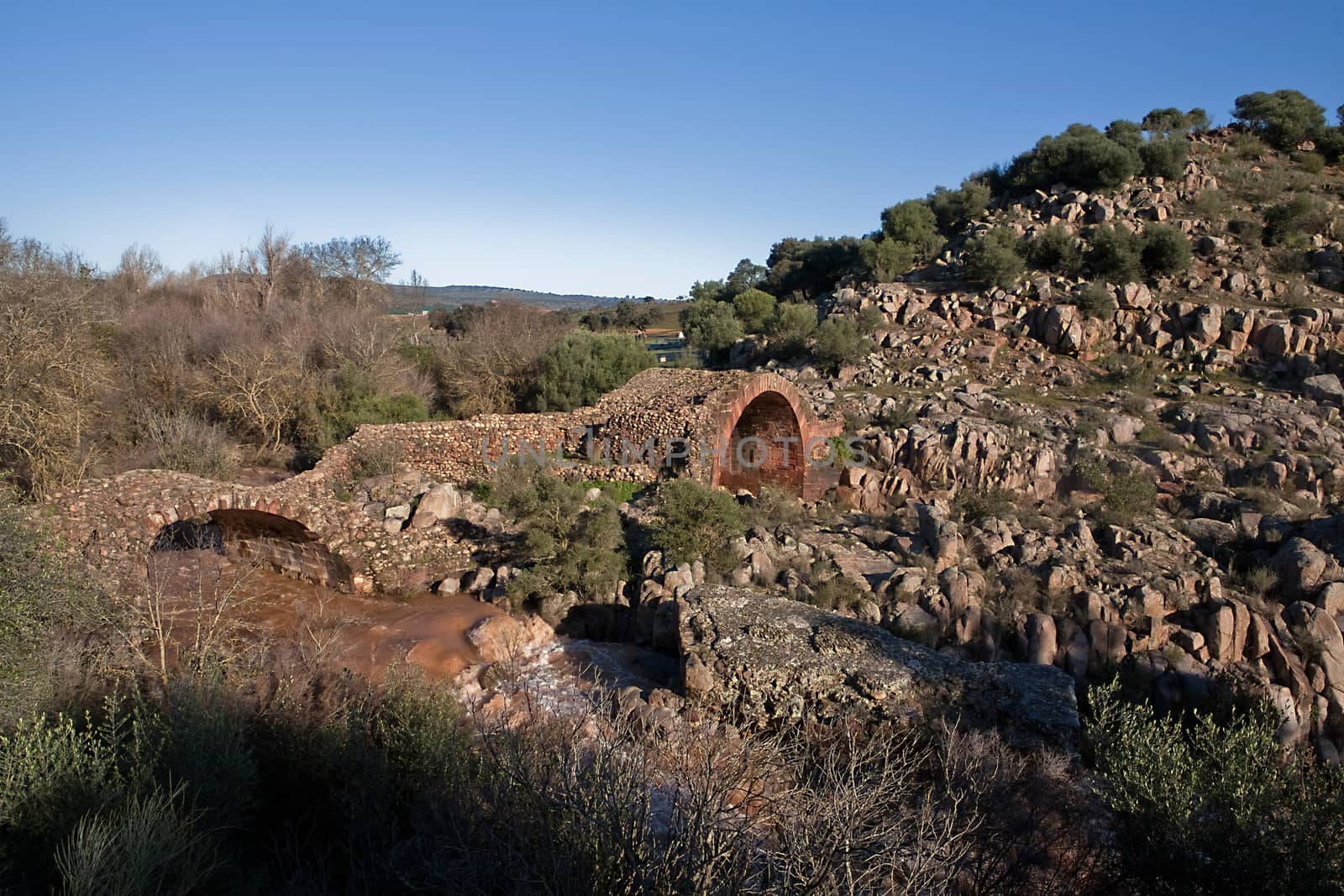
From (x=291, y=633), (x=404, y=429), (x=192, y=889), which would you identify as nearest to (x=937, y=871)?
(x=192, y=889)

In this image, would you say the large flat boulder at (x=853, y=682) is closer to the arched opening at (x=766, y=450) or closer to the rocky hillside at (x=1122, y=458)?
the rocky hillside at (x=1122, y=458)

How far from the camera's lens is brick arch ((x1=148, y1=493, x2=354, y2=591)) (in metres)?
10.0

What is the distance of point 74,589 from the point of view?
21.8ft

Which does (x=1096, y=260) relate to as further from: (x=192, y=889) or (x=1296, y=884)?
(x=192, y=889)

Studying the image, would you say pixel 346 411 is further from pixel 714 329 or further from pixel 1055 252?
pixel 1055 252

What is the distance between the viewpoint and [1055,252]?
73.0 feet

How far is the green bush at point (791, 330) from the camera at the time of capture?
21016 mm

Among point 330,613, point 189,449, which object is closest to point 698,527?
point 330,613

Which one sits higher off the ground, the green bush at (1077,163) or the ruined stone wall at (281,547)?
the green bush at (1077,163)

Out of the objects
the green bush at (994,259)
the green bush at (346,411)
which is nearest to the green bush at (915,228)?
the green bush at (994,259)

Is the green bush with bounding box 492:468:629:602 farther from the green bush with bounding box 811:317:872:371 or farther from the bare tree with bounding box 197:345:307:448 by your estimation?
the green bush with bounding box 811:317:872:371

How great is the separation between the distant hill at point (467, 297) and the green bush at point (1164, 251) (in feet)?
99.1

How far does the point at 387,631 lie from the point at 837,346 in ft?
45.0

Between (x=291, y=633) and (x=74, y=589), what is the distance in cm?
260
